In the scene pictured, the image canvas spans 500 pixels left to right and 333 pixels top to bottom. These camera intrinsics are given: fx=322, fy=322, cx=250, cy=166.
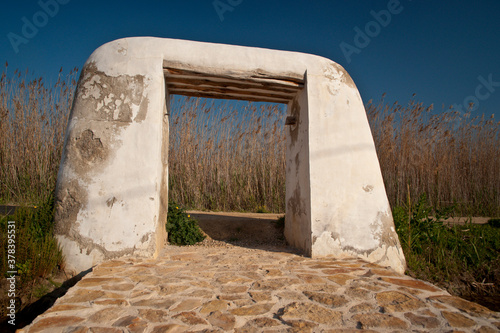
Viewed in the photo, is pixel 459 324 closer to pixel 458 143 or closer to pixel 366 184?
pixel 366 184

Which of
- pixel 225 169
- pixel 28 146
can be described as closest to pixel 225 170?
pixel 225 169

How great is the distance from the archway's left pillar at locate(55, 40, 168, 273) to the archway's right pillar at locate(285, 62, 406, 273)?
1.46m

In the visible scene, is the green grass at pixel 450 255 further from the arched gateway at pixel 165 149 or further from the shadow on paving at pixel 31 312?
the shadow on paving at pixel 31 312

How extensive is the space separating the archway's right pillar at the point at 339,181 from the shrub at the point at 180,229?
4.15ft

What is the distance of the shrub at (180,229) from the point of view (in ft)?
12.4

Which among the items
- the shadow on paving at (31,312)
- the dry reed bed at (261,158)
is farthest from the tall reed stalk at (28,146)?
the shadow on paving at (31,312)

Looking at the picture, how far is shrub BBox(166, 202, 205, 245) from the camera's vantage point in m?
3.77

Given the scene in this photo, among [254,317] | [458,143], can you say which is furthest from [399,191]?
[254,317]

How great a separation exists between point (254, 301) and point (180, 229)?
1.99 m

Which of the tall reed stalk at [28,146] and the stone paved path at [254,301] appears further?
the tall reed stalk at [28,146]

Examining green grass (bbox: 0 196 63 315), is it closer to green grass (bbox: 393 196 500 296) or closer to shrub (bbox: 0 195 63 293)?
shrub (bbox: 0 195 63 293)

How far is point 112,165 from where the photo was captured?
114 inches

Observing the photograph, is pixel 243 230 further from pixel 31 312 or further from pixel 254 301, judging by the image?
pixel 31 312

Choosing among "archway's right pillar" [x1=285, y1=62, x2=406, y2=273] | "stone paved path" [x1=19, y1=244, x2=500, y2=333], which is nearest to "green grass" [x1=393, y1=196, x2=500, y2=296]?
"archway's right pillar" [x1=285, y1=62, x2=406, y2=273]
